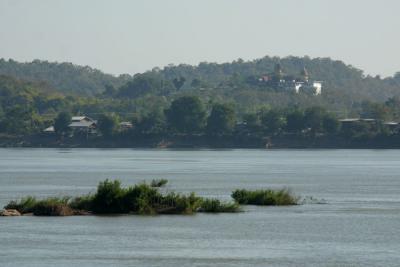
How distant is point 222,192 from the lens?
69.6m

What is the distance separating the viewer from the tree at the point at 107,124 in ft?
614

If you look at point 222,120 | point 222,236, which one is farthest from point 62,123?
point 222,236

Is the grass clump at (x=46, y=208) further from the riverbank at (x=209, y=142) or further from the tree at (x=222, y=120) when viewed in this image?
the tree at (x=222, y=120)

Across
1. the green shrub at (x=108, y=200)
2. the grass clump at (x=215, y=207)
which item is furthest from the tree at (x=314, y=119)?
the green shrub at (x=108, y=200)

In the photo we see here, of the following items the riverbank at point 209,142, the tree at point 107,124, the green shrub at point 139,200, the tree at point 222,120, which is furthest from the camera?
the tree at point 107,124

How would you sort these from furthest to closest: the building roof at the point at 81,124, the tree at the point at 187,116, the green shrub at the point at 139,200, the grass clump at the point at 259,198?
the building roof at the point at 81,124
the tree at the point at 187,116
the grass clump at the point at 259,198
the green shrub at the point at 139,200

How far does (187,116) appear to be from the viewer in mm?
184625

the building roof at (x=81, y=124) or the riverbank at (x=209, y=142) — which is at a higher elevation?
the building roof at (x=81, y=124)

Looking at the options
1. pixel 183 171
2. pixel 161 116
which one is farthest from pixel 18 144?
pixel 183 171

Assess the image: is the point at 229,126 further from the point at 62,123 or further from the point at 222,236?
the point at 222,236

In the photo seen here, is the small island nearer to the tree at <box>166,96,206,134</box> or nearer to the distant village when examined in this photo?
the tree at <box>166,96,206,134</box>

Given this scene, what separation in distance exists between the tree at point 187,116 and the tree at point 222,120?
1696 mm

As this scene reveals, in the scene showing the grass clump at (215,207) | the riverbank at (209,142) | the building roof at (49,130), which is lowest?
the grass clump at (215,207)

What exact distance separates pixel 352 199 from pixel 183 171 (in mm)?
37679
